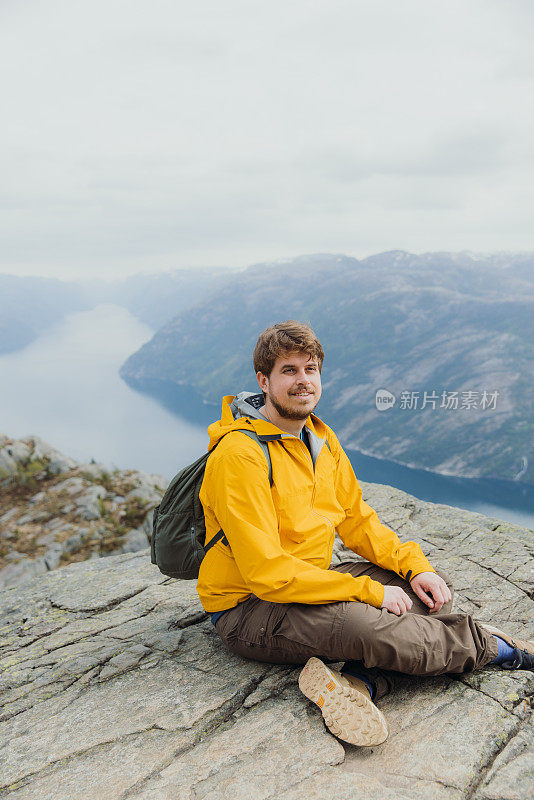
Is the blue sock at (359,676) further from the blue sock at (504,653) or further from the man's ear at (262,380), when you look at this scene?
the man's ear at (262,380)

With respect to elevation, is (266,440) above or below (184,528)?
above

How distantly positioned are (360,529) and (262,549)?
1598 mm

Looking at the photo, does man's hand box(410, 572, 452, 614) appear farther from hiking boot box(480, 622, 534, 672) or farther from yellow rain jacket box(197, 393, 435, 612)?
hiking boot box(480, 622, 534, 672)

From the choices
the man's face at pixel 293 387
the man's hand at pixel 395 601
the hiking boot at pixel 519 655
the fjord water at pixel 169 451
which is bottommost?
the fjord water at pixel 169 451

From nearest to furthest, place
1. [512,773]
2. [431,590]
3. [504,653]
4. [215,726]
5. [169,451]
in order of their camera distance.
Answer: [512,773]
[215,726]
[504,653]
[431,590]
[169,451]

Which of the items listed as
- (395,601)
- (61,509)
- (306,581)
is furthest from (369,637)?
(61,509)

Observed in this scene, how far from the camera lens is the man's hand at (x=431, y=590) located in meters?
4.33

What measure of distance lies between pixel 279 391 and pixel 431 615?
2.30 m

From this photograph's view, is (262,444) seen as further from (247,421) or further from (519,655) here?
(519,655)

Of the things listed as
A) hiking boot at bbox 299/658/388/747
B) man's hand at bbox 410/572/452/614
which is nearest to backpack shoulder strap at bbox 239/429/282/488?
hiking boot at bbox 299/658/388/747

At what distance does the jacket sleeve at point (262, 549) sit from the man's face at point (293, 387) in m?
0.57

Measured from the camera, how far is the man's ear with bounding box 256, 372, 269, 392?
176 inches

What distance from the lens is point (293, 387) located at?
429 centimetres

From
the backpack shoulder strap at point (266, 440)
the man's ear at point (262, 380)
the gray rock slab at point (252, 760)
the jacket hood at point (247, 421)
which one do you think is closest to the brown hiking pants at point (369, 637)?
the gray rock slab at point (252, 760)
